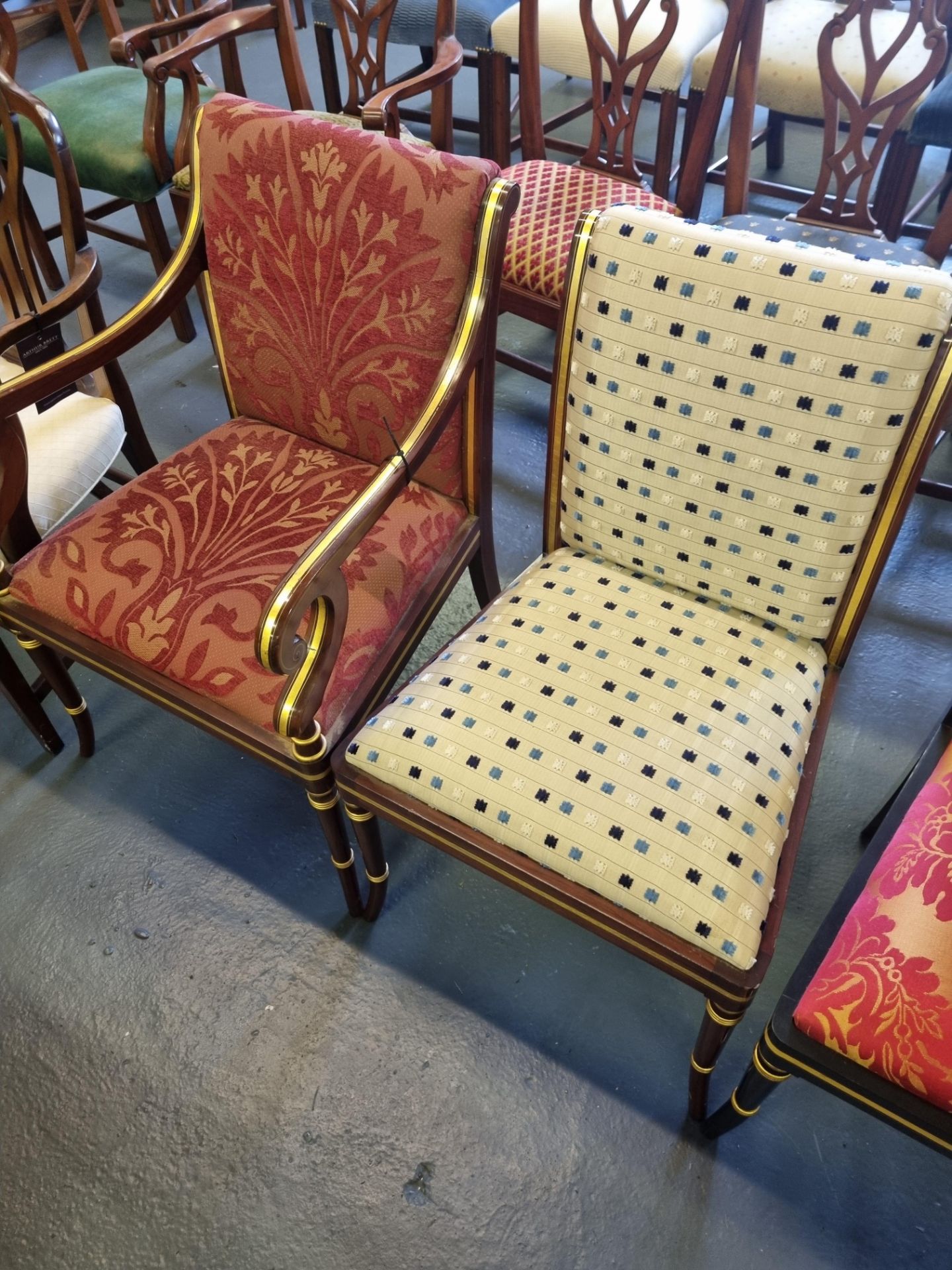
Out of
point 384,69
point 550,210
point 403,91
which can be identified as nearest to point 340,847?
point 550,210

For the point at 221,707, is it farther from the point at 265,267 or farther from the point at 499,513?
the point at 499,513

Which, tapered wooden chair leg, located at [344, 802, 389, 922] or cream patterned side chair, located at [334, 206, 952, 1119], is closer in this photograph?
cream patterned side chair, located at [334, 206, 952, 1119]

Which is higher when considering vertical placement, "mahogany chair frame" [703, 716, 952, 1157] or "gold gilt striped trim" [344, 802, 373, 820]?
"mahogany chair frame" [703, 716, 952, 1157]

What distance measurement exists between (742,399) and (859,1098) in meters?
0.67

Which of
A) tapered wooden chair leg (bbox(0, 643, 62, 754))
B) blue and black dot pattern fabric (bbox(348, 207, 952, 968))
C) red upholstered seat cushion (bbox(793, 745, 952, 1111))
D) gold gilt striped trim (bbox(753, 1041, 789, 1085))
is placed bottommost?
tapered wooden chair leg (bbox(0, 643, 62, 754))

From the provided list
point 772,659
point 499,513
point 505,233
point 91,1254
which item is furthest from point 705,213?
point 91,1254

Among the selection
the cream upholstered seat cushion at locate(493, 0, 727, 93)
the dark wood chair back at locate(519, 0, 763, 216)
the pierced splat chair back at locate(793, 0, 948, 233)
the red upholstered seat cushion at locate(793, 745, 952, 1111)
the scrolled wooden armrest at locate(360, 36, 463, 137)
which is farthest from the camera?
the cream upholstered seat cushion at locate(493, 0, 727, 93)

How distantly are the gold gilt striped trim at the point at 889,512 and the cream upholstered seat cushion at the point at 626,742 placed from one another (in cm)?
4

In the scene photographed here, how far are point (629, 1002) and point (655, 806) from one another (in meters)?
0.44

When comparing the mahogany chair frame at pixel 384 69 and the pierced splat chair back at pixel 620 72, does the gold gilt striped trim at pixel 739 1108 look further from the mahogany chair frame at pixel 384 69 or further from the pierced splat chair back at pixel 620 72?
the mahogany chair frame at pixel 384 69

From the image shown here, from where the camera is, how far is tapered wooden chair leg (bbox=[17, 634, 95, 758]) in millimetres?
1300

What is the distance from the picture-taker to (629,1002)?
1.20m

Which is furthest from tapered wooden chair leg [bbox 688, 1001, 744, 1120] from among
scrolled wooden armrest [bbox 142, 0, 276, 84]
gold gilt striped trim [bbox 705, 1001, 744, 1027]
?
scrolled wooden armrest [bbox 142, 0, 276, 84]

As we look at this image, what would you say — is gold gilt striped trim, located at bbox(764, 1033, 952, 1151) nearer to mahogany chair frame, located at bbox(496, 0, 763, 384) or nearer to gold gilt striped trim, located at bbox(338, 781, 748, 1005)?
gold gilt striped trim, located at bbox(338, 781, 748, 1005)
